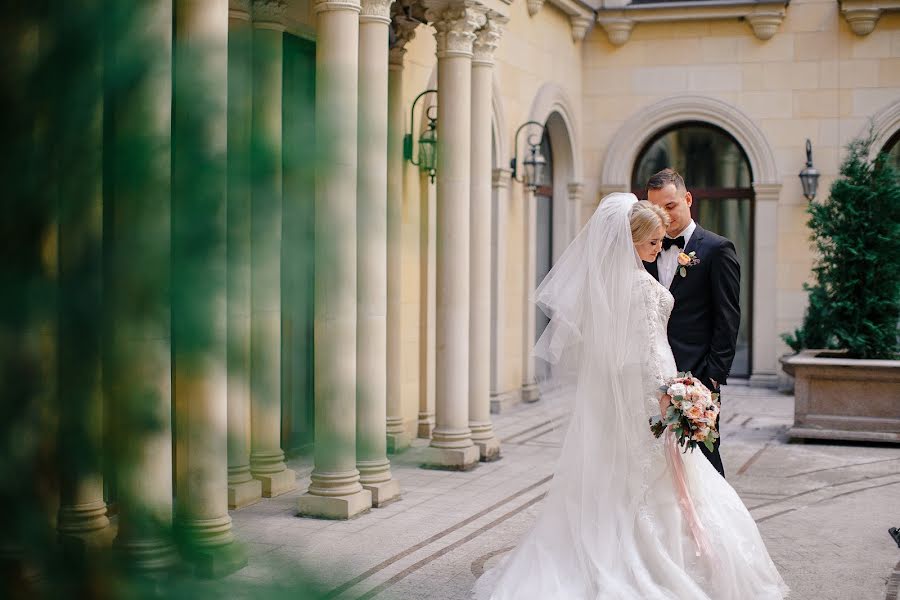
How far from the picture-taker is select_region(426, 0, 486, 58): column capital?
8.70m

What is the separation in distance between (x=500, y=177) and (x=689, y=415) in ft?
27.1

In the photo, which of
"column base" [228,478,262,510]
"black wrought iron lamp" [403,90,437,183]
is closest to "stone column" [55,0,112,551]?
"column base" [228,478,262,510]

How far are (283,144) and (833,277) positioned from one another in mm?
11101

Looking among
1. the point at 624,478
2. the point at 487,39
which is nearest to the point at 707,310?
the point at 624,478

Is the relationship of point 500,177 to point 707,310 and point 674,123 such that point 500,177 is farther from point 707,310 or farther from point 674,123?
point 707,310

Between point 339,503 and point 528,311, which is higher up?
point 528,311

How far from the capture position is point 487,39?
30.2 feet

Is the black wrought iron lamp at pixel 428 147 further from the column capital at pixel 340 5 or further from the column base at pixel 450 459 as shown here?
the column capital at pixel 340 5

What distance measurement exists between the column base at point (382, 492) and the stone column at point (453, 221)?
1.23 meters

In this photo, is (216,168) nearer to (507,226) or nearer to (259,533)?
(259,533)

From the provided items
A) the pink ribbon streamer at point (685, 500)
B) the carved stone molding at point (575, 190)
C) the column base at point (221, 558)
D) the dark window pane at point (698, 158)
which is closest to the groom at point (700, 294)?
the pink ribbon streamer at point (685, 500)

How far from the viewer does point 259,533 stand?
67 centimetres

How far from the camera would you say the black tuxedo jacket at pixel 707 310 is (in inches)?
214

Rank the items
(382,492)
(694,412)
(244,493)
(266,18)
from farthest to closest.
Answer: (382,492) < (244,493) < (694,412) < (266,18)
